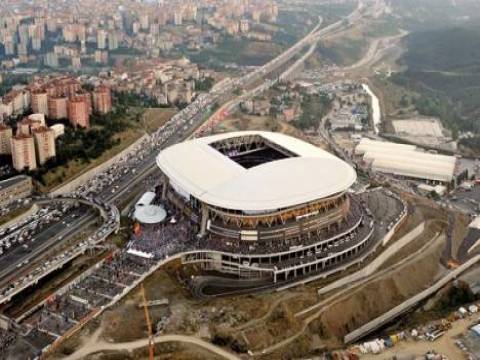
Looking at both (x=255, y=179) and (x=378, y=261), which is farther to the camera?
(x=378, y=261)

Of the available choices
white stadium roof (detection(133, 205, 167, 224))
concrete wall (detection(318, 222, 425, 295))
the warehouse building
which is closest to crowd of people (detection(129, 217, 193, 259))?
white stadium roof (detection(133, 205, 167, 224))

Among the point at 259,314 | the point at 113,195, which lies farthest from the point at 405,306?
the point at 113,195

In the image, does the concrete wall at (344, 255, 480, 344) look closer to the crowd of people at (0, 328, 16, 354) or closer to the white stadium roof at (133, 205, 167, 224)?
the white stadium roof at (133, 205, 167, 224)

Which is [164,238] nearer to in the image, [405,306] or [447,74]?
[405,306]

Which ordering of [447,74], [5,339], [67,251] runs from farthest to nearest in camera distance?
[447,74] < [67,251] < [5,339]

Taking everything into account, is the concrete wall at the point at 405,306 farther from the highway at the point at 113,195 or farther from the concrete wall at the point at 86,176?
the concrete wall at the point at 86,176

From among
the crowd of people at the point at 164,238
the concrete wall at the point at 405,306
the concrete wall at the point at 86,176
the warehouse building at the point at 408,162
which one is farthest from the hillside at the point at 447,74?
the crowd of people at the point at 164,238

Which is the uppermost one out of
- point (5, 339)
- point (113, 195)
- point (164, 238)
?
point (164, 238)

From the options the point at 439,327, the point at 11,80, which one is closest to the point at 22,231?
the point at 439,327
